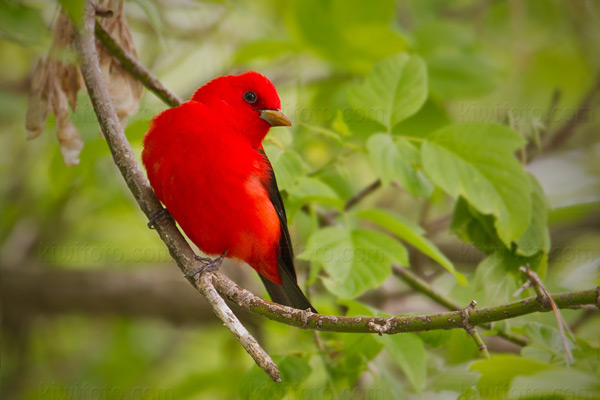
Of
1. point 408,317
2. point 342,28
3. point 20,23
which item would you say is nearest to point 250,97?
point 342,28

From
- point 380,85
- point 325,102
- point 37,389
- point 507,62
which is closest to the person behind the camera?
point 380,85

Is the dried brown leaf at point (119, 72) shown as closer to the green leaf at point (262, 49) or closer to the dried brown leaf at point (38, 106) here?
the dried brown leaf at point (38, 106)

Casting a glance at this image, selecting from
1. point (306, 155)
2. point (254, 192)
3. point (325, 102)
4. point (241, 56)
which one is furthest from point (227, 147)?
point (306, 155)

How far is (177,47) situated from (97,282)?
234 cm

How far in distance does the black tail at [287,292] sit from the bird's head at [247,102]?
33.4 inches

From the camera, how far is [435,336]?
2836mm

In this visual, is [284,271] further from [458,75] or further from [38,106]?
[458,75]

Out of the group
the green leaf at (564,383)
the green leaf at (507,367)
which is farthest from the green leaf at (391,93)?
the green leaf at (564,383)

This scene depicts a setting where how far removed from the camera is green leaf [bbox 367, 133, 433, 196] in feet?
10.1

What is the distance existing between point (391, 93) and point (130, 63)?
1366mm

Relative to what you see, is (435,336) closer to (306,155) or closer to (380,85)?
(380,85)

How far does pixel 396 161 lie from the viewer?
3162mm

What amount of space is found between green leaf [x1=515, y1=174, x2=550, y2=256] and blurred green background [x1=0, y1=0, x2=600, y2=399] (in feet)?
0.77

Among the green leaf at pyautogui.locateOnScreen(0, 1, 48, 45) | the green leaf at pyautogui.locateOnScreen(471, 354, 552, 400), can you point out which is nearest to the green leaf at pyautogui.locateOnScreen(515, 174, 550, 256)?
the green leaf at pyautogui.locateOnScreen(471, 354, 552, 400)
